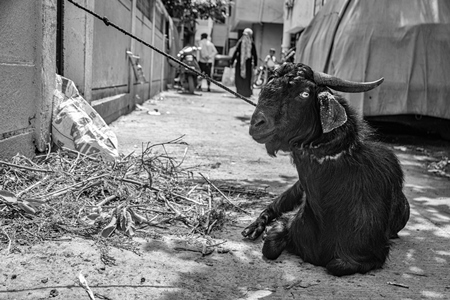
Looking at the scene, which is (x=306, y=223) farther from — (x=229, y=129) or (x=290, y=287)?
(x=229, y=129)

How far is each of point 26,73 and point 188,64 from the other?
1367cm

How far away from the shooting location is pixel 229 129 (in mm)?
9414

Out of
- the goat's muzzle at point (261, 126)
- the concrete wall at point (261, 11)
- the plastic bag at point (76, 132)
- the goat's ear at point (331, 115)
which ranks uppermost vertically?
the concrete wall at point (261, 11)

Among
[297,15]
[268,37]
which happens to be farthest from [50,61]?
[268,37]

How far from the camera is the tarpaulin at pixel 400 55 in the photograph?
7.94 meters

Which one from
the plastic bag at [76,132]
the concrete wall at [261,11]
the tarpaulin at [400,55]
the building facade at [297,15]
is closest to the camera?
the plastic bag at [76,132]

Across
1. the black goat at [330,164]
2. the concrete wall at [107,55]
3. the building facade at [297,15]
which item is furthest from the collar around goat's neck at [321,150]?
the building facade at [297,15]

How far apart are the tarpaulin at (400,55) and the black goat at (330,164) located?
211 inches

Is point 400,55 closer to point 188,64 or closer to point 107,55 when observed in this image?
point 107,55

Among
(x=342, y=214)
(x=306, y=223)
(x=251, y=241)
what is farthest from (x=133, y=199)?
(x=342, y=214)

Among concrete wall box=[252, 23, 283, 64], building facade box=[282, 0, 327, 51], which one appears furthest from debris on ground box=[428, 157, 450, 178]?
concrete wall box=[252, 23, 283, 64]

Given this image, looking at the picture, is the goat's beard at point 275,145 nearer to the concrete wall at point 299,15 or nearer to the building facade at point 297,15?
the building facade at point 297,15

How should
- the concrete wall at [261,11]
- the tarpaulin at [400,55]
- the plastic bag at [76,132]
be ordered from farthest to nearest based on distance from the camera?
the concrete wall at [261,11] → the tarpaulin at [400,55] → the plastic bag at [76,132]

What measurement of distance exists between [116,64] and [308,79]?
657 cm
